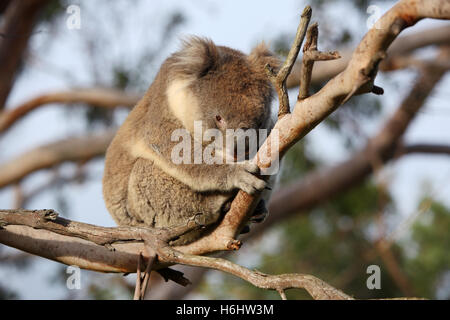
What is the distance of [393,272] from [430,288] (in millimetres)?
4780

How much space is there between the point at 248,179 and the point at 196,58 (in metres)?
1.02

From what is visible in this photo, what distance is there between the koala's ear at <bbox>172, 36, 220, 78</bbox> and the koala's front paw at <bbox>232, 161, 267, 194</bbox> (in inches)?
32.2

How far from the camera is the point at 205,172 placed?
10.8ft

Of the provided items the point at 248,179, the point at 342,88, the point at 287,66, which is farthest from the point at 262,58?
the point at 342,88

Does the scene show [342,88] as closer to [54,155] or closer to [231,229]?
[231,229]

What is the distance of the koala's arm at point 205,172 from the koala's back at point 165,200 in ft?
0.24

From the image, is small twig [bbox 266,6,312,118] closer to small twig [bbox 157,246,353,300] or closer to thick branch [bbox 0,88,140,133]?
small twig [bbox 157,246,353,300]

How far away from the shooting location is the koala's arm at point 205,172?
9.51ft

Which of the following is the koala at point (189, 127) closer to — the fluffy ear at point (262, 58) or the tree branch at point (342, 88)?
the fluffy ear at point (262, 58)

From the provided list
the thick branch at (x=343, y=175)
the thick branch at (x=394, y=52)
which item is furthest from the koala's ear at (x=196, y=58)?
the thick branch at (x=343, y=175)

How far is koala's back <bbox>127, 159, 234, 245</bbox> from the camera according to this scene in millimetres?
3371
